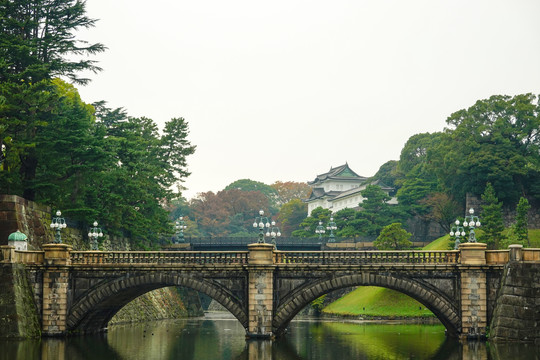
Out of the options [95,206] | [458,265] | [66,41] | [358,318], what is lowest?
[358,318]

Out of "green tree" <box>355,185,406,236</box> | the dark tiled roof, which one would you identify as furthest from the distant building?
"green tree" <box>355,185,406,236</box>

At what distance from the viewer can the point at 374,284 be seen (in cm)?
4491

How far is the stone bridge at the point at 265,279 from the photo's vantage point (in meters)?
43.9

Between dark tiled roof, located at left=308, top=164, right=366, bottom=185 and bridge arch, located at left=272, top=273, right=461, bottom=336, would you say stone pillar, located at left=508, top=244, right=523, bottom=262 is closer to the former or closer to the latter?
bridge arch, located at left=272, top=273, right=461, bottom=336

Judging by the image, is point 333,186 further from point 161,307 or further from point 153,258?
point 153,258

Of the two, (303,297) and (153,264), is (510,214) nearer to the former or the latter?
(303,297)

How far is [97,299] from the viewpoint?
4625cm

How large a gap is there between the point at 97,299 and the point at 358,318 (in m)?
32.6

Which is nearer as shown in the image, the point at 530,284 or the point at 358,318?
the point at 530,284

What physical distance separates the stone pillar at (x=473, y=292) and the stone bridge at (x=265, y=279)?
0.06 m

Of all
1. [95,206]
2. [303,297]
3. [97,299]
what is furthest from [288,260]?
[95,206]

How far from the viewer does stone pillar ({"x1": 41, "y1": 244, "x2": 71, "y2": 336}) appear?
45.8 m

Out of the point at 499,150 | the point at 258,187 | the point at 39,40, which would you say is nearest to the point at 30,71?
the point at 39,40

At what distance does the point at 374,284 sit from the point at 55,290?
64.7 feet
